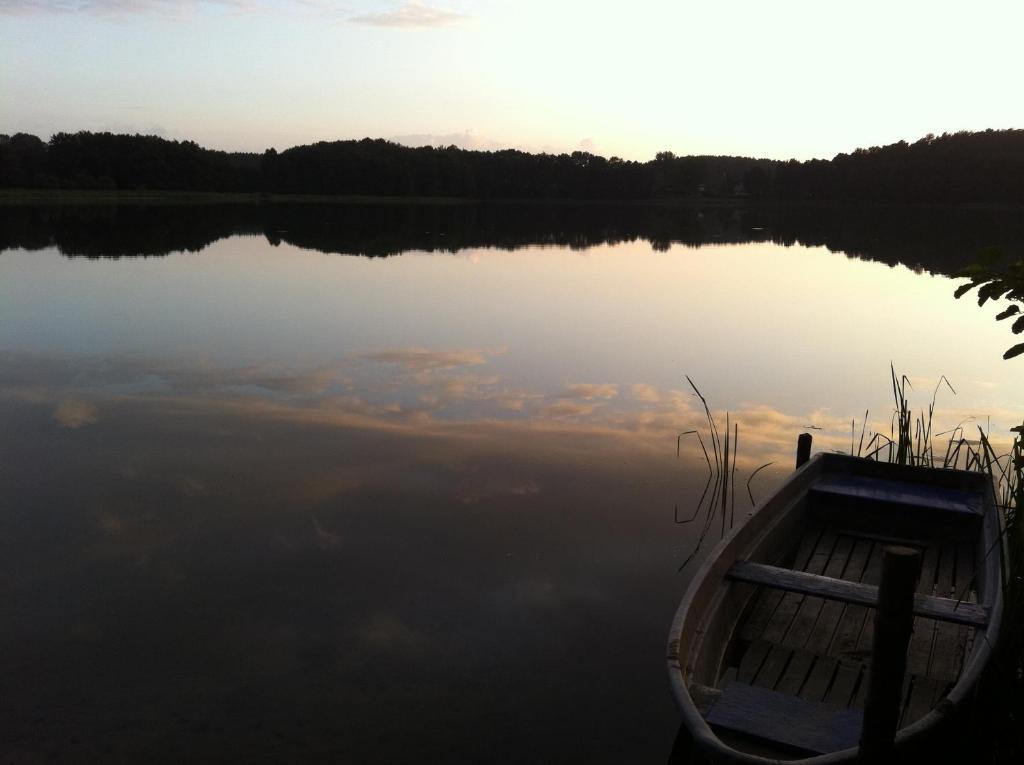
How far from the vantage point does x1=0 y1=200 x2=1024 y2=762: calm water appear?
12.9 feet

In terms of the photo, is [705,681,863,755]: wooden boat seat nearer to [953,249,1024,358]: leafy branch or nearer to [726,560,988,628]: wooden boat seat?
[726,560,988,628]: wooden boat seat

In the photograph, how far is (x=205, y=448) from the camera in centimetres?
724

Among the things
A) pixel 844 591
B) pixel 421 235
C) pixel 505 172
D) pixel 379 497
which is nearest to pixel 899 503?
pixel 844 591

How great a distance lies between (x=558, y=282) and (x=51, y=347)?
1125 cm

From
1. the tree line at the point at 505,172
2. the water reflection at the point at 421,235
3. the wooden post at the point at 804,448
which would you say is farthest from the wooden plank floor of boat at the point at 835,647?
the tree line at the point at 505,172

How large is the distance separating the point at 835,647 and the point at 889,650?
142cm

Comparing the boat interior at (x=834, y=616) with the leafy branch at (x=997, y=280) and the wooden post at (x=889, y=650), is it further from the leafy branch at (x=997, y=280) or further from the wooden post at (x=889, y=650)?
the leafy branch at (x=997, y=280)

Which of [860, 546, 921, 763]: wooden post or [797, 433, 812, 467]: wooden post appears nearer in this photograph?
[860, 546, 921, 763]: wooden post

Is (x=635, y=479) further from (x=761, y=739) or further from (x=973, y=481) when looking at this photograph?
(x=761, y=739)

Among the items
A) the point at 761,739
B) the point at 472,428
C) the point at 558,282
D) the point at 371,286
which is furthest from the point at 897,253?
the point at 761,739

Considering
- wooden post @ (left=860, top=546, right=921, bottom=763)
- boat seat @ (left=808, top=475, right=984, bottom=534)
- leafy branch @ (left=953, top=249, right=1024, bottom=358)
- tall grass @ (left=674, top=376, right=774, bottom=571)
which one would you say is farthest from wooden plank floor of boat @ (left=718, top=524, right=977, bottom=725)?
leafy branch @ (left=953, top=249, right=1024, bottom=358)

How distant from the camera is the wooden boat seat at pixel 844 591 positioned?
12.4 feet

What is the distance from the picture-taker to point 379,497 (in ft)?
20.8

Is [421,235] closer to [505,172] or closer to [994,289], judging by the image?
[994,289]
